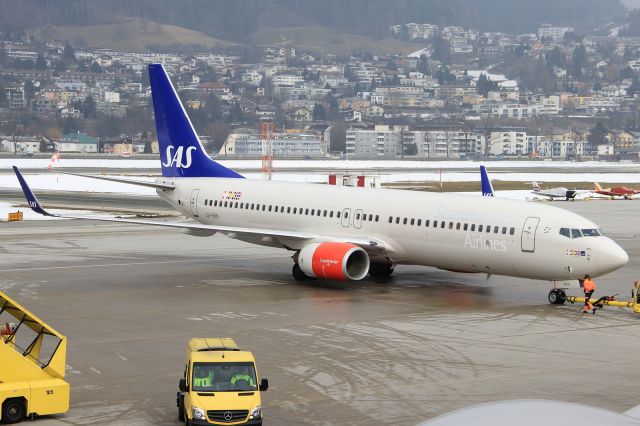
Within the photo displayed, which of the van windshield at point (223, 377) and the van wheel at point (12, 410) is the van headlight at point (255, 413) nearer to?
the van windshield at point (223, 377)

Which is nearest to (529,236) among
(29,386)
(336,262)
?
(336,262)

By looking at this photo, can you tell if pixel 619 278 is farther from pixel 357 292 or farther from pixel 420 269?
pixel 357 292

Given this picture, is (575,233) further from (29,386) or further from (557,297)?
(29,386)

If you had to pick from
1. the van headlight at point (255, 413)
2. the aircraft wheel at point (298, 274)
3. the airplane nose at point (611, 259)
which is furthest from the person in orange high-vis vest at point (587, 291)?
A: the van headlight at point (255, 413)

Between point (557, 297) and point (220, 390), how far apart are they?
61.4 feet

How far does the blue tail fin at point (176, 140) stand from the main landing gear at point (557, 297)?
55.8 feet

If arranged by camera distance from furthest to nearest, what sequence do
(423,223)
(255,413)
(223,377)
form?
(423,223)
(223,377)
(255,413)

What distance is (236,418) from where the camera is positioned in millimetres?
19125

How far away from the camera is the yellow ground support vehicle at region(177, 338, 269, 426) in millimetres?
19062

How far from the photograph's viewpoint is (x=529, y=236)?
115 ft

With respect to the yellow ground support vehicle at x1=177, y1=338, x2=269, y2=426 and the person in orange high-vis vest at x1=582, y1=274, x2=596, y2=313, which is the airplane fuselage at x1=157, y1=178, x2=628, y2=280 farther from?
the yellow ground support vehicle at x1=177, y1=338, x2=269, y2=426

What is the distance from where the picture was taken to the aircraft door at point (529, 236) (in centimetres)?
3503

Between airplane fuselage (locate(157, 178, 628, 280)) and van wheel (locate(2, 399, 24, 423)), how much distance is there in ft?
63.0

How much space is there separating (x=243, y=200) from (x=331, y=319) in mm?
13039
